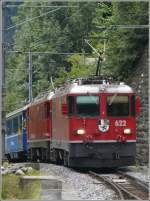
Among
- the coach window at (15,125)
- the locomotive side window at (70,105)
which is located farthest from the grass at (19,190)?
the coach window at (15,125)

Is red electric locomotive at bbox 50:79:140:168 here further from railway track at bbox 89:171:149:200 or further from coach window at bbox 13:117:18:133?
coach window at bbox 13:117:18:133

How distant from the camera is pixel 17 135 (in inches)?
1460

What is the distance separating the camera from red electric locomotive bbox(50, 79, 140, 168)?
22.4m

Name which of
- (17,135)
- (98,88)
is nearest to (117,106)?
(98,88)

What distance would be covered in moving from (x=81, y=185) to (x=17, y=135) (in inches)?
750

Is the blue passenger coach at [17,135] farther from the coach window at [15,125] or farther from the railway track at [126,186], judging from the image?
the railway track at [126,186]

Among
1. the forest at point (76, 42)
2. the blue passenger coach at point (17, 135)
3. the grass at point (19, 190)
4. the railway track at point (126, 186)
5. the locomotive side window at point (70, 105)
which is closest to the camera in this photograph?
the grass at point (19, 190)

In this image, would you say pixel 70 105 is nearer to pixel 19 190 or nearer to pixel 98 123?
pixel 98 123

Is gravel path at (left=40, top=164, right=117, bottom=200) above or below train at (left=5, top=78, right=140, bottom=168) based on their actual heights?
below

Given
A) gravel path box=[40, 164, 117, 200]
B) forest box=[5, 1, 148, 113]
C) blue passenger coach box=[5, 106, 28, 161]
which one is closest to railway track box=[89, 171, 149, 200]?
gravel path box=[40, 164, 117, 200]

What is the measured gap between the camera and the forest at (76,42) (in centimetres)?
3109

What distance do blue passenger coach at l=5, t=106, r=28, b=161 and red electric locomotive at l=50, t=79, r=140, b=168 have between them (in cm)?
1192

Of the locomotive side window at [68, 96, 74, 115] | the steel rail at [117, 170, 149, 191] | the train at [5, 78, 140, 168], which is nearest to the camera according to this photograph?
the steel rail at [117, 170, 149, 191]

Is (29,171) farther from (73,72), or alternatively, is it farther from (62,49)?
(62,49)
